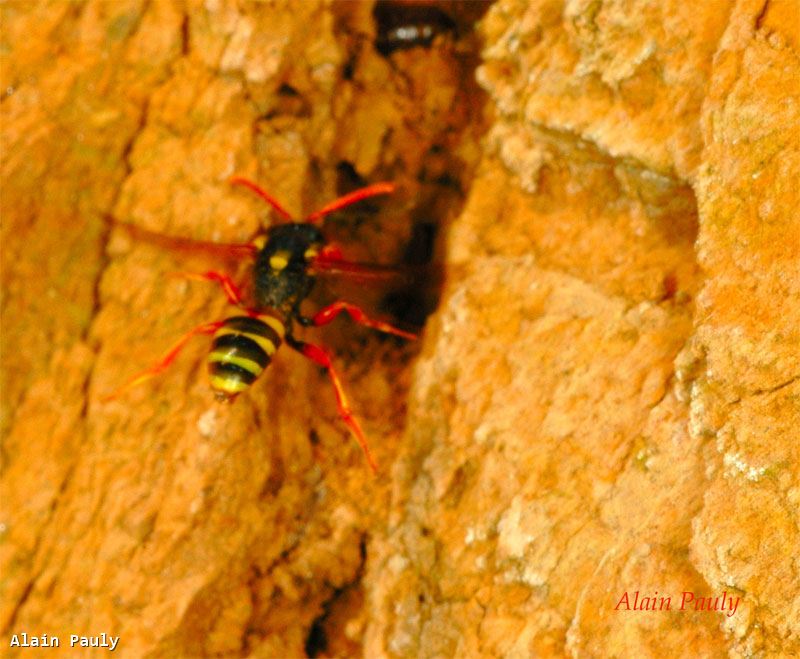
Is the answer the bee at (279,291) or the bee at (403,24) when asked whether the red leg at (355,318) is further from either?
the bee at (403,24)

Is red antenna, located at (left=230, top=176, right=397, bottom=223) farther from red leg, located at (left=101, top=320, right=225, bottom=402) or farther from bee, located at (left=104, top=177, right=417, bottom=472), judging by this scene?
red leg, located at (left=101, top=320, right=225, bottom=402)

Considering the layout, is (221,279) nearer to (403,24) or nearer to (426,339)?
(426,339)

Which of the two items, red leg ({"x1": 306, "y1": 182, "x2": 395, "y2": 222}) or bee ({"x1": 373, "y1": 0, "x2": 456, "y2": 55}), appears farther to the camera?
bee ({"x1": 373, "y1": 0, "x2": 456, "y2": 55})

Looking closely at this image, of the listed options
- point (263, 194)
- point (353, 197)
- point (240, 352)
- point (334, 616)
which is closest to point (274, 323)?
point (240, 352)

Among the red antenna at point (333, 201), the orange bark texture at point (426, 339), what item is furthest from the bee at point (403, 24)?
the red antenna at point (333, 201)

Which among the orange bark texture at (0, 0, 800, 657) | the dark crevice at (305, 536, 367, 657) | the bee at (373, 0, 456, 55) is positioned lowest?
the dark crevice at (305, 536, 367, 657)

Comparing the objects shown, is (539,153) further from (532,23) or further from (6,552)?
(6,552)

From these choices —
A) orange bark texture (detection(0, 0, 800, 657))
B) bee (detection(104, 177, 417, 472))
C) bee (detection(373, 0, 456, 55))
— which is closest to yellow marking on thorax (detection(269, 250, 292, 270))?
bee (detection(104, 177, 417, 472))

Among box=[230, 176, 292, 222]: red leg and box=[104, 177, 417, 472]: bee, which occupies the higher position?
box=[230, 176, 292, 222]: red leg
